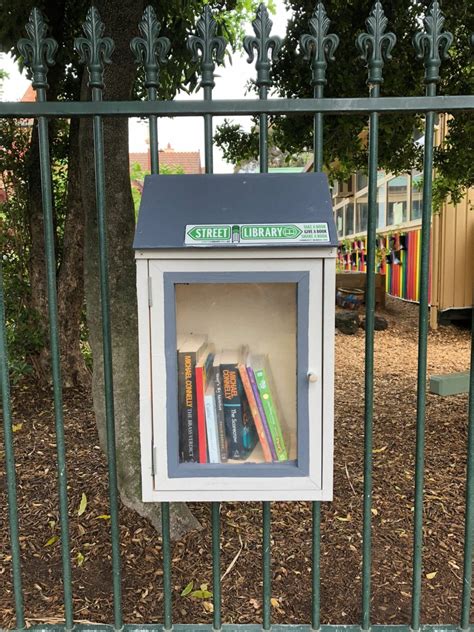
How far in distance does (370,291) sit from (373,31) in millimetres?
798

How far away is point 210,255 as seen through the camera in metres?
1.62

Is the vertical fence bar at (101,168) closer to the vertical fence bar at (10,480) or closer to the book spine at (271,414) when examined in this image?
the vertical fence bar at (10,480)

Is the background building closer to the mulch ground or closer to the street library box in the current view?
the mulch ground

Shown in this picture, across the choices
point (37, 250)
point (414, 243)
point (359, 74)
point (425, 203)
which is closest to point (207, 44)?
point (425, 203)

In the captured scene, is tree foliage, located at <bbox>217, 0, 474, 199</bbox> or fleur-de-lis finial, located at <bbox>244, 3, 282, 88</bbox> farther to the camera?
tree foliage, located at <bbox>217, 0, 474, 199</bbox>

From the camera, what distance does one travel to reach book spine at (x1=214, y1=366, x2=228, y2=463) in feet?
5.71

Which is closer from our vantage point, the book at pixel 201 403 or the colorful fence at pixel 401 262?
the book at pixel 201 403

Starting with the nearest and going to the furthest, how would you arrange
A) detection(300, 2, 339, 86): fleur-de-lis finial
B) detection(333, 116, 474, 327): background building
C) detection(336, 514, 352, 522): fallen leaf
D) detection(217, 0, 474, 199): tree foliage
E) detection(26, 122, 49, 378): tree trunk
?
1. detection(300, 2, 339, 86): fleur-de-lis finial
2. detection(336, 514, 352, 522): fallen leaf
3. detection(217, 0, 474, 199): tree foliage
4. detection(26, 122, 49, 378): tree trunk
5. detection(333, 116, 474, 327): background building

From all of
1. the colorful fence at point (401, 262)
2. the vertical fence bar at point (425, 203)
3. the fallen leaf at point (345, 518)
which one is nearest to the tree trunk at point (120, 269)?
the fallen leaf at point (345, 518)

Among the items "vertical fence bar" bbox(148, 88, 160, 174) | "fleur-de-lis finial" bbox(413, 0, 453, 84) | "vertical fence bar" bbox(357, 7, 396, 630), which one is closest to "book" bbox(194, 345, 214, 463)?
"vertical fence bar" bbox(357, 7, 396, 630)

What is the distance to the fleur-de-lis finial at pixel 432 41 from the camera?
5.64 feet

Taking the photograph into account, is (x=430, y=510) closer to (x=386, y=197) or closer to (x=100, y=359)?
(x=100, y=359)

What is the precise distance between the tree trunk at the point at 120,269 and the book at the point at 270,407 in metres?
1.14

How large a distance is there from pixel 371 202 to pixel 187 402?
34.5 inches
